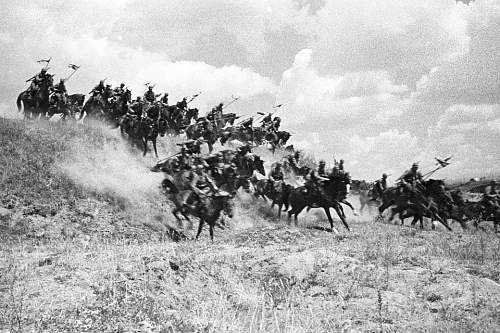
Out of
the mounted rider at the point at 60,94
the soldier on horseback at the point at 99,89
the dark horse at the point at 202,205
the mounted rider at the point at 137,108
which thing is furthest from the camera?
the soldier on horseback at the point at 99,89

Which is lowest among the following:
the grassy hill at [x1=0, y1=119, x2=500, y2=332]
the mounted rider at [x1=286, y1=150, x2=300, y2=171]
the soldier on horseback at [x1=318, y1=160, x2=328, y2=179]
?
the grassy hill at [x1=0, y1=119, x2=500, y2=332]

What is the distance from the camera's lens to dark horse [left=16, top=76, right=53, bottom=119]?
26.0m

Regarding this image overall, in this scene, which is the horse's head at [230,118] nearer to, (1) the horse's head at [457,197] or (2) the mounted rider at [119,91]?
(2) the mounted rider at [119,91]

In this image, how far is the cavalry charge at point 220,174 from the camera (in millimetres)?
17719

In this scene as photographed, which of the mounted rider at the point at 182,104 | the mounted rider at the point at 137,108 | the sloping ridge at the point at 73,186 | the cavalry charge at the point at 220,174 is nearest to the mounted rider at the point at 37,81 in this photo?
the cavalry charge at the point at 220,174

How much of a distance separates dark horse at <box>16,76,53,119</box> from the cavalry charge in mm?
54

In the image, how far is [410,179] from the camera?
21688 millimetres

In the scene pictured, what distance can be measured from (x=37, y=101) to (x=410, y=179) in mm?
20888

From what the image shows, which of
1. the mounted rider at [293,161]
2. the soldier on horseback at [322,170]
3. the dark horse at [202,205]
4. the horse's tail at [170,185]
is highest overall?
the mounted rider at [293,161]

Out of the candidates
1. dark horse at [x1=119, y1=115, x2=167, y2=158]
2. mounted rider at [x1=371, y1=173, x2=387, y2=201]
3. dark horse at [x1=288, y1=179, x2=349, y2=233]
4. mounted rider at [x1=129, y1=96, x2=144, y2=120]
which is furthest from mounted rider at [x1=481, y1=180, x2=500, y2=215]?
mounted rider at [x1=129, y1=96, x2=144, y2=120]

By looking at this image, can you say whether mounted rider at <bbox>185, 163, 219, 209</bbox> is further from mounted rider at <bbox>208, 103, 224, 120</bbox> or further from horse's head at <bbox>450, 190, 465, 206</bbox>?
horse's head at <bbox>450, 190, 465, 206</bbox>

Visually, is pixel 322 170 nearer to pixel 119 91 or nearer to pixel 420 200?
pixel 420 200

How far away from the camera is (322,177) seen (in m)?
21.0

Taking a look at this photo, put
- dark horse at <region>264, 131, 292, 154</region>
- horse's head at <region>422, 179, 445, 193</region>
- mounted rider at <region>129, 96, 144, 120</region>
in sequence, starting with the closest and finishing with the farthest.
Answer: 1. horse's head at <region>422, 179, 445, 193</region>
2. mounted rider at <region>129, 96, 144, 120</region>
3. dark horse at <region>264, 131, 292, 154</region>
